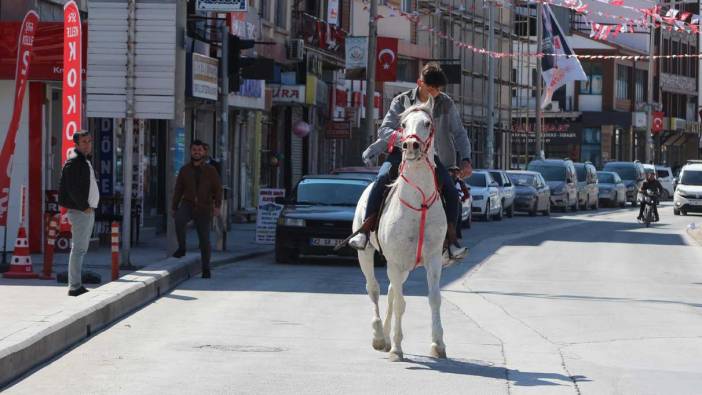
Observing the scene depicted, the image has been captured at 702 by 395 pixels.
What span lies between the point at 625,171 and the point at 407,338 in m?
60.1

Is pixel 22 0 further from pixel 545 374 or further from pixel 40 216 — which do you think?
pixel 545 374

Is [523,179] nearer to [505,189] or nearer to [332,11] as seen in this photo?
[505,189]

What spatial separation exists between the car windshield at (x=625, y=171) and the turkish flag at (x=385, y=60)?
95.1 feet

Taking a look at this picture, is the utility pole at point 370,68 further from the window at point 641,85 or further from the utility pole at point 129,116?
the window at point 641,85

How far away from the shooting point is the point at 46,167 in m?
24.2

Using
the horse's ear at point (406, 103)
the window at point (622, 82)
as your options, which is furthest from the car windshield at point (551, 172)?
the horse's ear at point (406, 103)

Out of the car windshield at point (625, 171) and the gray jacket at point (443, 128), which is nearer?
the gray jacket at point (443, 128)

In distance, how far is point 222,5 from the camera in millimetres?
27109

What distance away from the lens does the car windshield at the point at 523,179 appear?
176ft

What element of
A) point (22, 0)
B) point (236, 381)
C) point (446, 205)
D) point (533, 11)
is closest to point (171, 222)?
point (22, 0)

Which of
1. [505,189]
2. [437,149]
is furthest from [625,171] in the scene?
[437,149]

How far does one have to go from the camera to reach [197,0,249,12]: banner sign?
26891 mm

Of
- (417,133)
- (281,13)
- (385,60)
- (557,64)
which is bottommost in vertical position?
(417,133)

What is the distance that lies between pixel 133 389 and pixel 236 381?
77 cm
